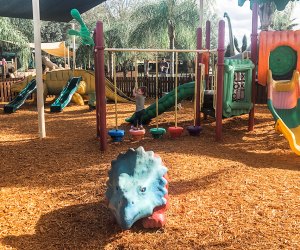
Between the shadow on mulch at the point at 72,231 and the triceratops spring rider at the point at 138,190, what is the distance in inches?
10.6

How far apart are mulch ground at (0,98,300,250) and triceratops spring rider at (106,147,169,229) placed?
197 mm

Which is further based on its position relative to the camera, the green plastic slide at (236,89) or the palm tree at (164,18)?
the palm tree at (164,18)

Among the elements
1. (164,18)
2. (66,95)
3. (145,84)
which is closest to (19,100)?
(66,95)

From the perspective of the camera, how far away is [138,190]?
2.83 metres

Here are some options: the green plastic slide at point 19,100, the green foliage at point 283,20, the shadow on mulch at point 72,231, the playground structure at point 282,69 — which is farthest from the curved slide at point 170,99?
the green foliage at point 283,20

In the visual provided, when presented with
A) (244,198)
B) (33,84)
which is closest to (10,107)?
(33,84)

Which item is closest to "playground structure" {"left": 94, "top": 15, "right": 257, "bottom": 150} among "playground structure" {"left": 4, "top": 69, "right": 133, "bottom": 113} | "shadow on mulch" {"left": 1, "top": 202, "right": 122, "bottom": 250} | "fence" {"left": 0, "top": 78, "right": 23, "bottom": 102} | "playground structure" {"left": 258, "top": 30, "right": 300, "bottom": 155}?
"playground structure" {"left": 258, "top": 30, "right": 300, "bottom": 155}

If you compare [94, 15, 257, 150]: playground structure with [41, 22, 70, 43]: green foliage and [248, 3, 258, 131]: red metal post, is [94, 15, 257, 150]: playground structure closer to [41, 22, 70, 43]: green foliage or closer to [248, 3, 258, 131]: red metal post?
[248, 3, 258, 131]: red metal post

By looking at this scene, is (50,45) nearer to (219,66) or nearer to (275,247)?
(219,66)

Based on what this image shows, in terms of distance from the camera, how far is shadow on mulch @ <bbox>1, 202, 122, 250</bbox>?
2863 mm

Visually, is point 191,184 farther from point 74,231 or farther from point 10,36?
point 10,36

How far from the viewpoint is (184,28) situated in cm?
2133

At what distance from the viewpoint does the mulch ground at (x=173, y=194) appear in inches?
115

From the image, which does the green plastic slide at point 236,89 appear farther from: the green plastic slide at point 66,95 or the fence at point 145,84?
the fence at point 145,84
